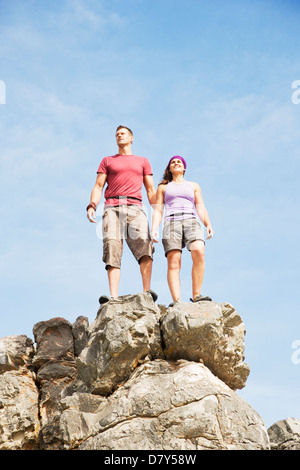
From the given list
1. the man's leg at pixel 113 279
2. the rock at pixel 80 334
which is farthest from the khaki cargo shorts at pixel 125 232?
the rock at pixel 80 334

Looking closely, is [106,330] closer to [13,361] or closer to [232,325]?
[232,325]

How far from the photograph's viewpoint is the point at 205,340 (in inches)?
347

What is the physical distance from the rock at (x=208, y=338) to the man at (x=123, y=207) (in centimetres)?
96

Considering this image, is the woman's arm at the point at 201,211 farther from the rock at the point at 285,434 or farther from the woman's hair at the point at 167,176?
the rock at the point at 285,434

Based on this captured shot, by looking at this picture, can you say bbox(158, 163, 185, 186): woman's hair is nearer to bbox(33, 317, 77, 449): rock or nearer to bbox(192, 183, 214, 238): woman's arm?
bbox(192, 183, 214, 238): woman's arm

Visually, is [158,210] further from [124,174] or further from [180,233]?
[124,174]

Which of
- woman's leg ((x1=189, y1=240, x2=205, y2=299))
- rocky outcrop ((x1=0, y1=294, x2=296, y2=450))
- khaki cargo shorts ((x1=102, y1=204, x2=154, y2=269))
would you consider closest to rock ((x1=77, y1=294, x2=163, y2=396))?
rocky outcrop ((x1=0, y1=294, x2=296, y2=450))

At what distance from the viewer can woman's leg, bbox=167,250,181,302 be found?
9.61 meters

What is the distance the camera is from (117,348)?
28.2 feet

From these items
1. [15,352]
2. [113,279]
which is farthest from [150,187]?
[15,352]

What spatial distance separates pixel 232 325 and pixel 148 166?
328 centimetres

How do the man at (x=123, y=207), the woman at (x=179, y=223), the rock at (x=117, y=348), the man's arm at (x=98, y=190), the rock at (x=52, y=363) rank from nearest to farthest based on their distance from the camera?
the rock at (x=117, y=348) < the woman at (x=179, y=223) < the man at (x=123, y=207) < the rock at (x=52, y=363) < the man's arm at (x=98, y=190)

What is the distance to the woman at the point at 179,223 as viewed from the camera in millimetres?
9703
